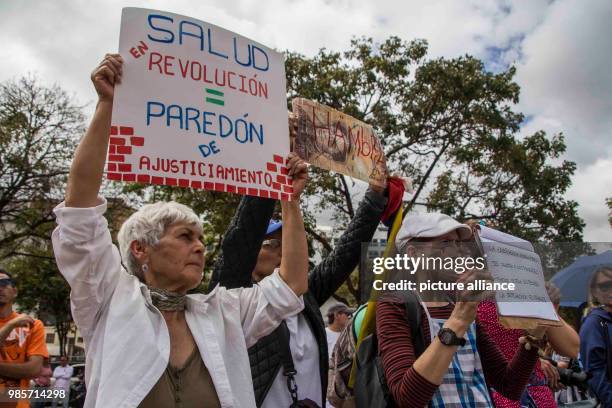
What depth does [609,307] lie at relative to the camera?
345 cm

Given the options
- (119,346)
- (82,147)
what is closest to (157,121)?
(82,147)

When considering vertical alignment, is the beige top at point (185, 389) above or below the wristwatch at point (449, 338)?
below

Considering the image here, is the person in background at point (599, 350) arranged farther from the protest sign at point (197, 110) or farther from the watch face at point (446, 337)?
the protest sign at point (197, 110)

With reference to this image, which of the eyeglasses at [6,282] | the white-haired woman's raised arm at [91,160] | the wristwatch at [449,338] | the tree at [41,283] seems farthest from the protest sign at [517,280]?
the tree at [41,283]

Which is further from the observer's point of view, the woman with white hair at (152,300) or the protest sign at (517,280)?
the protest sign at (517,280)

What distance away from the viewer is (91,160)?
164cm

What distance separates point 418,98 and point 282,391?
11.3m

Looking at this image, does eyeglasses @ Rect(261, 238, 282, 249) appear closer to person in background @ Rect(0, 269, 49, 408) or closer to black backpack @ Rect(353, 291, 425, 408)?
black backpack @ Rect(353, 291, 425, 408)

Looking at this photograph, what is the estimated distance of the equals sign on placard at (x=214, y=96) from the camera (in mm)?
2148

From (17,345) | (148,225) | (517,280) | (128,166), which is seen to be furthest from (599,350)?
(17,345)

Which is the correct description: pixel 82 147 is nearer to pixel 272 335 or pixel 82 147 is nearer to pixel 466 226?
pixel 272 335

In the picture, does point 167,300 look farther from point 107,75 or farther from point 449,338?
point 449,338

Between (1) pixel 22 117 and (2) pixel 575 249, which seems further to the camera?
(1) pixel 22 117

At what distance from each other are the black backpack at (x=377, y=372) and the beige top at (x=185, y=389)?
1.81ft
